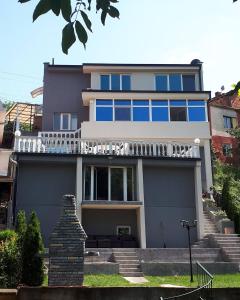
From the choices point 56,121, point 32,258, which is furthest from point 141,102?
point 32,258

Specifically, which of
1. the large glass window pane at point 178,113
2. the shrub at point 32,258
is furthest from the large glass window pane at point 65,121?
the shrub at point 32,258

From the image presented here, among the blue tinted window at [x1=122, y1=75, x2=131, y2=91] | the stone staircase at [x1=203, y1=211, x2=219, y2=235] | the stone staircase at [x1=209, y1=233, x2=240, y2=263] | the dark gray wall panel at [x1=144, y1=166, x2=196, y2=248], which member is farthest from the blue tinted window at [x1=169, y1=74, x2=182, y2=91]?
the stone staircase at [x1=209, y1=233, x2=240, y2=263]

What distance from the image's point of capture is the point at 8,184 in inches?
1040

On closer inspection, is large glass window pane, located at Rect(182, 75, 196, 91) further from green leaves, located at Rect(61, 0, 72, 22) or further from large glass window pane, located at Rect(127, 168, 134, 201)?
green leaves, located at Rect(61, 0, 72, 22)

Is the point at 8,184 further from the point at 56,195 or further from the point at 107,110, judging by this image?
the point at 107,110

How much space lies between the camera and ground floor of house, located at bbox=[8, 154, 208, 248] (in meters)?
24.0

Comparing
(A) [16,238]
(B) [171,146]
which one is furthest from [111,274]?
(B) [171,146]

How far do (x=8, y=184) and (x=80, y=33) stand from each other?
23906mm

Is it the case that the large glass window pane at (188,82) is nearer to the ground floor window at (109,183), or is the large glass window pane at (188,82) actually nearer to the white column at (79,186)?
the ground floor window at (109,183)

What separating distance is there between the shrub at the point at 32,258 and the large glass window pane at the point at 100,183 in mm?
9171

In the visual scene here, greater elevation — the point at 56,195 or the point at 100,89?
the point at 100,89

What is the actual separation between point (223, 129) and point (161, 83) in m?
13.5

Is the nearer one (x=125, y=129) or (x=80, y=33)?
(x=80, y=33)

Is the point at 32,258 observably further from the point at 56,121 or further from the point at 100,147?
the point at 56,121
